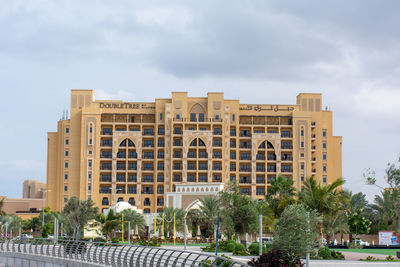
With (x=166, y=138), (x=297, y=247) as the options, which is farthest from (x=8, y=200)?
(x=297, y=247)

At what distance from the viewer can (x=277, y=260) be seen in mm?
23469

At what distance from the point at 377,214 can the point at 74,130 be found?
202 ft

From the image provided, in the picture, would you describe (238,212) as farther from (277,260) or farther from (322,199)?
(277,260)

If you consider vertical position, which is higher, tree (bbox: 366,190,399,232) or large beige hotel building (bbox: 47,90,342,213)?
large beige hotel building (bbox: 47,90,342,213)

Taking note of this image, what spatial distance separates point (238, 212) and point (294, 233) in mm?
25791

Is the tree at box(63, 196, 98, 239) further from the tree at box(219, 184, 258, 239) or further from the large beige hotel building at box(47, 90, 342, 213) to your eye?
the large beige hotel building at box(47, 90, 342, 213)

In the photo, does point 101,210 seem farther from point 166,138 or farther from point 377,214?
point 377,214

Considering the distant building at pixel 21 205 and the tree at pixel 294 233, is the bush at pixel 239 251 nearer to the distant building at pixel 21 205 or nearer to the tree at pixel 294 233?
the tree at pixel 294 233

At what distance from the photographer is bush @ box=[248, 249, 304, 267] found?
76.9ft

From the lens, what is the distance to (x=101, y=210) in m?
122

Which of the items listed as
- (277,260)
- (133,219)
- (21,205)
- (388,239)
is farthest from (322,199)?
(21,205)

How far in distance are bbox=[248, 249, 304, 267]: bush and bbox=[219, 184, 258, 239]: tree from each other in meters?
28.9

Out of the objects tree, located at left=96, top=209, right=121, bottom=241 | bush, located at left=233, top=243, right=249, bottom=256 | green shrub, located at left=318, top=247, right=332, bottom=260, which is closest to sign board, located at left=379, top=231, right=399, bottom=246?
green shrub, located at left=318, top=247, right=332, bottom=260

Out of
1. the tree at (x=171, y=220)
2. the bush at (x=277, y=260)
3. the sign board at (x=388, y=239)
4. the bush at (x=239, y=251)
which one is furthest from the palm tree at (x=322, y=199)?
the tree at (x=171, y=220)
